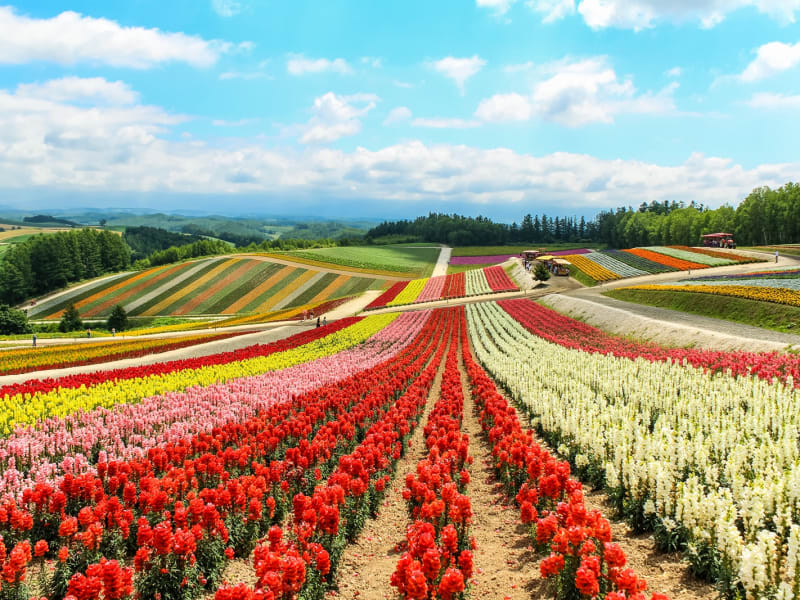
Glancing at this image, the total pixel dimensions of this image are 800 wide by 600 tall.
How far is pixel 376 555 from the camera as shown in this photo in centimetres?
916

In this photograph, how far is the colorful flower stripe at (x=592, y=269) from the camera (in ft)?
239

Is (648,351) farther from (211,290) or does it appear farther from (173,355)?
(211,290)

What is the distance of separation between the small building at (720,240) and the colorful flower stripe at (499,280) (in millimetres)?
37905

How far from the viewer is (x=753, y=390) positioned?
14.9 meters

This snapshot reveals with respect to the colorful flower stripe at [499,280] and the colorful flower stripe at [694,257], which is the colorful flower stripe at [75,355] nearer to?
the colorful flower stripe at [499,280]

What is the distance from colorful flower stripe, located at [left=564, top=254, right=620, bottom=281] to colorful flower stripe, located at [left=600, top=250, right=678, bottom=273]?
222 inches

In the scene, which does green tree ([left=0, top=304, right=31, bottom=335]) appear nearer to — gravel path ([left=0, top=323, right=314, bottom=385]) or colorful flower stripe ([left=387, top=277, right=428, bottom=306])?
gravel path ([left=0, top=323, right=314, bottom=385])

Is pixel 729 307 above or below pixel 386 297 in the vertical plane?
above

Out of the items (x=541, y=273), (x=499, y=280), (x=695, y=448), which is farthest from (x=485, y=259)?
(x=695, y=448)

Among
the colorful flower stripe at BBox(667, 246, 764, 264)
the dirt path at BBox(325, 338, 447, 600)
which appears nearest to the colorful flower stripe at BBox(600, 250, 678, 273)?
the colorful flower stripe at BBox(667, 246, 764, 264)

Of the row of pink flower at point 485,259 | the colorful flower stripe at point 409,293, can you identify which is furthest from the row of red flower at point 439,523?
the row of pink flower at point 485,259

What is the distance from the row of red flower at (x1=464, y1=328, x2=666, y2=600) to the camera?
573 centimetres

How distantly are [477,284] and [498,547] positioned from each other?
73967 millimetres

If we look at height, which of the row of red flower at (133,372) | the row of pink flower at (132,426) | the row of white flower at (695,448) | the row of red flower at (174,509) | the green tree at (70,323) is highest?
the row of white flower at (695,448)
